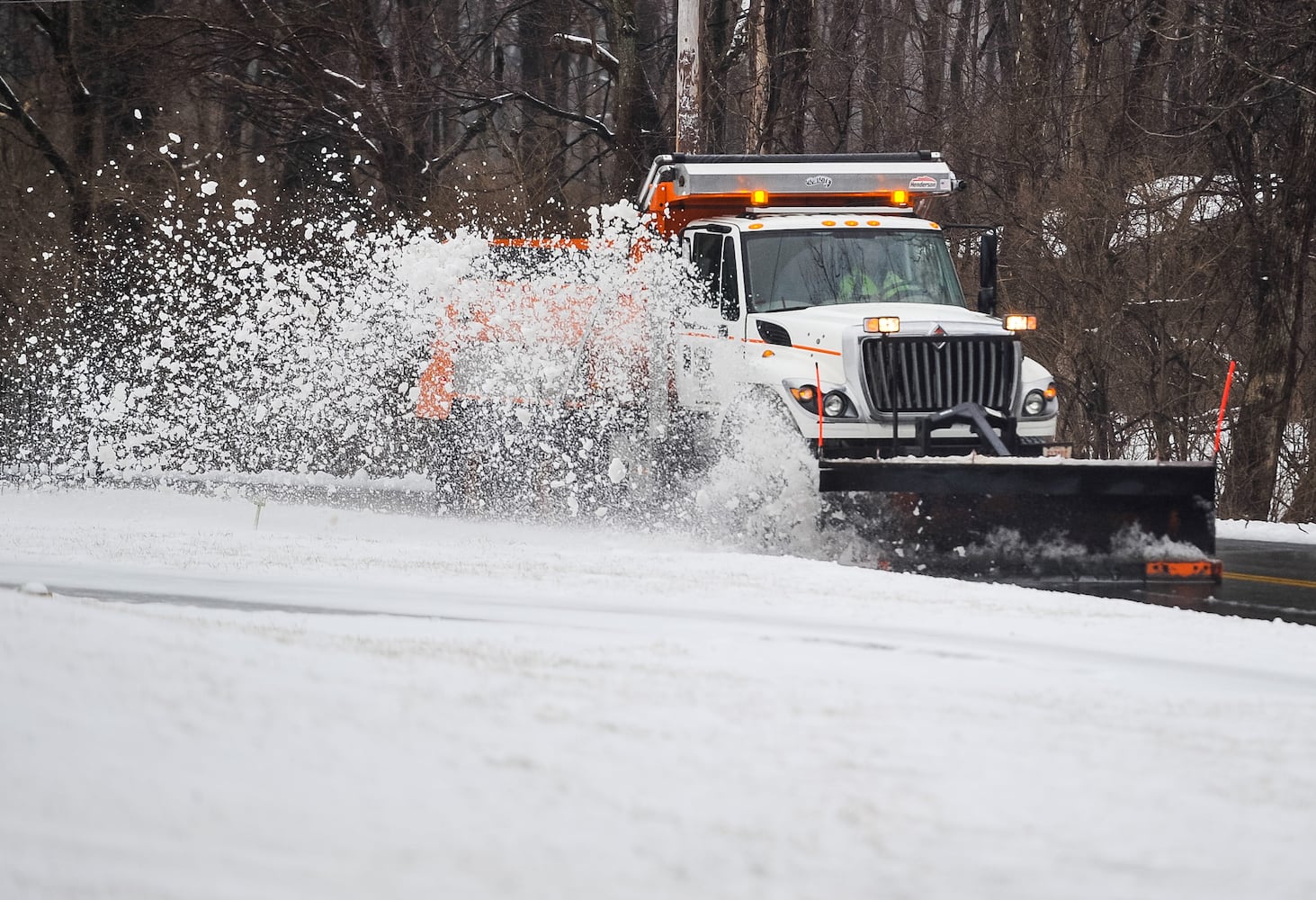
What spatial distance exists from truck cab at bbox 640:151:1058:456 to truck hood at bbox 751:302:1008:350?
1 cm

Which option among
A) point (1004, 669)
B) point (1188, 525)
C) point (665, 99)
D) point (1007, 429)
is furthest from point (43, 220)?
point (1004, 669)

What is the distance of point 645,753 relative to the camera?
4.37m

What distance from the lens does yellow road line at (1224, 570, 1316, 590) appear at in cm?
1012

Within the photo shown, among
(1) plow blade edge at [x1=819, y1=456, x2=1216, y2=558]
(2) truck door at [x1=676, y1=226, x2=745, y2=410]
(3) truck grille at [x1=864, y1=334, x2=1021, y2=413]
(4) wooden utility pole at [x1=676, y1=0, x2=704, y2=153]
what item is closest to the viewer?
(1) plow blade edge at [x1=819, y1=456, x2=1216, y2=558]

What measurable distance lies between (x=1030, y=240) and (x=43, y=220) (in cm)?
1443

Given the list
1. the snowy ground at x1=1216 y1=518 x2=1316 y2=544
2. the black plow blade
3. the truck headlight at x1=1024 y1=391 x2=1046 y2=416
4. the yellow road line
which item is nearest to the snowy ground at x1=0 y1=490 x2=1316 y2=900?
the black plow blade

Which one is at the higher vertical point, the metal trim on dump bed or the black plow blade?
the metal trim on dump bed

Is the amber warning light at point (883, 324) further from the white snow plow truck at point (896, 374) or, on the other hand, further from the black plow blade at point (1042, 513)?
the black plow blade at point (1042, 513)

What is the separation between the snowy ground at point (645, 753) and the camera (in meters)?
3.50

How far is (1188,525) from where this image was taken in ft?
32.7

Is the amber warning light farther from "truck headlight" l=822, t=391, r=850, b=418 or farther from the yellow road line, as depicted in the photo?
the yellow road line

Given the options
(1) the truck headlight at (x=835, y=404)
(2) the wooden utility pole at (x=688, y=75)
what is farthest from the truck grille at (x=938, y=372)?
(2) the wooden utility pole at (x=688, y=75)

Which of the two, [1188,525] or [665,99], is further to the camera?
[665,99]

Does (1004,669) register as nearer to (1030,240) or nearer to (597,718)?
(597,718)
